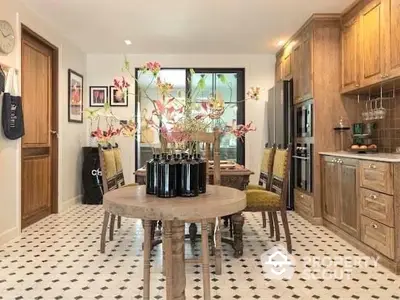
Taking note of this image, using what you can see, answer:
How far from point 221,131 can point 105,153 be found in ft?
4.26

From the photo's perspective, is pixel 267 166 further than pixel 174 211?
Yes

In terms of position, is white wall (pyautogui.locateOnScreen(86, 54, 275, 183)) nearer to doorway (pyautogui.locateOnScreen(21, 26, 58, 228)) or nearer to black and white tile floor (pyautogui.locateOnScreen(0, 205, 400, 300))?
doorway (pyautogui.locateOnScreen(21, 26, 58, 228))

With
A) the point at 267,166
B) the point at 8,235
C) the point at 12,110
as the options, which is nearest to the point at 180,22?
the point at 267,166

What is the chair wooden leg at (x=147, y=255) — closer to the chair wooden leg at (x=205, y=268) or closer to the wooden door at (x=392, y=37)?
the chair wooden leg at (x=205, y=268)

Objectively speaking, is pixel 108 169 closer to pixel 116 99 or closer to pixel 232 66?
pixel 116 99

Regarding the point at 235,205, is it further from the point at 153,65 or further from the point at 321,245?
the point at 321,245

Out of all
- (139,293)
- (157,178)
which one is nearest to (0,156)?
(139,293)

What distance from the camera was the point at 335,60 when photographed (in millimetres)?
4512

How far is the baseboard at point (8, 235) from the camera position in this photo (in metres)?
3.59

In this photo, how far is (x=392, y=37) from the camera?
10.9ft

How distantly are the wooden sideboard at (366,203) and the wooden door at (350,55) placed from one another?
2.86ft

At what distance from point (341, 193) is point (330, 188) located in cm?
32

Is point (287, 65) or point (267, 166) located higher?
point (287, 65)

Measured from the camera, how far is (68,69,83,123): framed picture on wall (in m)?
5.70
